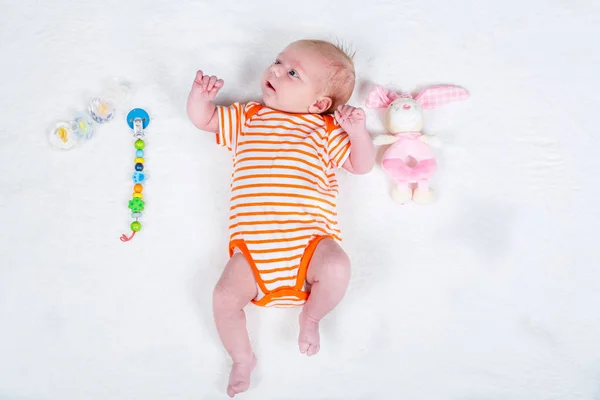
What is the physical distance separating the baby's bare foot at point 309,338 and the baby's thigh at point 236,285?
13cm

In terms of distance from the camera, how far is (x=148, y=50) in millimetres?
1527

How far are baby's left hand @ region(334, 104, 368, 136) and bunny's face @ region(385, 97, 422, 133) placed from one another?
117 mm

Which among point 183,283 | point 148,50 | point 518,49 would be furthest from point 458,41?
point 183,283

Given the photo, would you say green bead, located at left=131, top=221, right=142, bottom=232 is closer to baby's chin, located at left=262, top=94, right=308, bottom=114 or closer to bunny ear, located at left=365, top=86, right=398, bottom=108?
baby's chin, located at left=262, top=94, right=308, bottom=114

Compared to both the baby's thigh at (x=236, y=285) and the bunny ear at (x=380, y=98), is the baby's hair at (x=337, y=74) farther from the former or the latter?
the baby's thigh at (x=236, y=285)

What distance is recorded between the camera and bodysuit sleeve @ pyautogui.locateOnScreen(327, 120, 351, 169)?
4.53 ft

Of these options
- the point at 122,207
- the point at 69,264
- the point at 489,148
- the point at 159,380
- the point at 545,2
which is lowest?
the point at 159,380

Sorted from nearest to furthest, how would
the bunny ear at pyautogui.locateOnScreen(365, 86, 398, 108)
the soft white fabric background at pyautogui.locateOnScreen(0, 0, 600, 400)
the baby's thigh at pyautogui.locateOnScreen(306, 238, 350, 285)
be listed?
1. the baby's thigh at pyautogui.locateOnScreen(306, 238, 350, 285)
2. the soft white fabric background at pyautogui.locateOnScreen(0, 0, 600, 400)
3. the bunny ear at pyautogui.locateOnScreen(365, 86, 398, 108)

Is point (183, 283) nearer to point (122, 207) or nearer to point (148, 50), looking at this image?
point (122, 207)

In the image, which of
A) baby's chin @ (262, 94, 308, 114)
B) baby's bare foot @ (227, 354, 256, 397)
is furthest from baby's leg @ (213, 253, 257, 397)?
baby's chin @ (262, 94, 308, 114)

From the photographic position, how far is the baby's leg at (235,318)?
1.29m

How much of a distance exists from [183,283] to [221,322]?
6.3 inches

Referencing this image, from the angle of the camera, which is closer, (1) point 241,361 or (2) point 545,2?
(1) point 241,361

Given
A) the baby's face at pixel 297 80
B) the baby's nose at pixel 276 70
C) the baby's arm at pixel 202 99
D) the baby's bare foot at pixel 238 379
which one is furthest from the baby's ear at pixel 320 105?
the baby's bare foot at pixel 238 379
